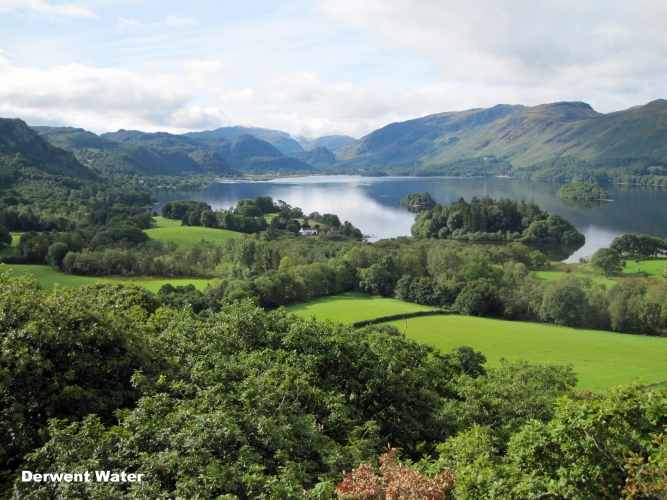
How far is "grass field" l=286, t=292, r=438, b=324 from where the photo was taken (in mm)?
48781

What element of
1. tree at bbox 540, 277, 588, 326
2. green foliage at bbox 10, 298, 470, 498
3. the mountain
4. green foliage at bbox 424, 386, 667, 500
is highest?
the mountain

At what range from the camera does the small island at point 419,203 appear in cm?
14938

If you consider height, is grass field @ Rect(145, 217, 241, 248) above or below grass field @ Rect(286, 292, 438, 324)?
above

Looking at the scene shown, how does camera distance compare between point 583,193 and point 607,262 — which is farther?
point 583,193

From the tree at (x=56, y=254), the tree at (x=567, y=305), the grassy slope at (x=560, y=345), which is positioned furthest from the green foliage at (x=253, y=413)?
the tree at (x=56, y=254)

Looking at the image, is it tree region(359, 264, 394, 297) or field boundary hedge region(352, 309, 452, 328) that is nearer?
field boundary hedge region(352, 309, 452, 328)

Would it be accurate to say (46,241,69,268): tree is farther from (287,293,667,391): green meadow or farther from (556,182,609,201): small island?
(556,182,609,201): small island

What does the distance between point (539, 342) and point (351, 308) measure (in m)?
19.9

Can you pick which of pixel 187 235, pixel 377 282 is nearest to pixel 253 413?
pixel 377 282

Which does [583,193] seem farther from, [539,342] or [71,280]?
[71,280]

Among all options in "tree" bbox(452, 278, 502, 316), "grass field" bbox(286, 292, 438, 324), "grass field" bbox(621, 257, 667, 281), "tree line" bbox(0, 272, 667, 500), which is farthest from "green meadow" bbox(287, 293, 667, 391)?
"grass field" bbox(621, 257, 667, 281)

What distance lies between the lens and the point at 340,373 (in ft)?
51.1

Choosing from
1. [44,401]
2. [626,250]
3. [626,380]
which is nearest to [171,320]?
[44,401]

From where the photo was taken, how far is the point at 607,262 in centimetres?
7006
